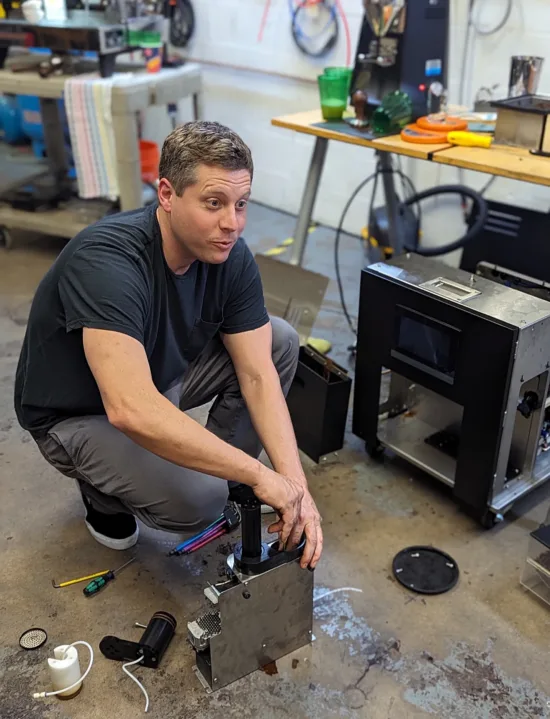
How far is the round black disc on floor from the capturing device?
5.36ft

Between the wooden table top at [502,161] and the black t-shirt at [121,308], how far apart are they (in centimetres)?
71

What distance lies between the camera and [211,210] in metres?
1.29

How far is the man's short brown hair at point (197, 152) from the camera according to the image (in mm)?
1255

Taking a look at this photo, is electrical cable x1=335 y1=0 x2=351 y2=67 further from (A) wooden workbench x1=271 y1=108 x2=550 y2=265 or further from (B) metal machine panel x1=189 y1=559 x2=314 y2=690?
(B) metal machine panel x1=189 y1=559 x2=314 y2=690

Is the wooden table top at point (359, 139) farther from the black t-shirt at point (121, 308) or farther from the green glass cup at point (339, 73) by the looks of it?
the black t-shirt at point (121, 308)

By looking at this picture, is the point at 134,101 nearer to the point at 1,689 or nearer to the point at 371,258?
the point at 371,258

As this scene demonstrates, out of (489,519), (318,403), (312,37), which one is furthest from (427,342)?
(312,37)

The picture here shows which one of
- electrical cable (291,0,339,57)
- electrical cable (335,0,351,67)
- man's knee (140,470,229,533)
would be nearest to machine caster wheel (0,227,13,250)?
electrical cable (291,0,339,57)

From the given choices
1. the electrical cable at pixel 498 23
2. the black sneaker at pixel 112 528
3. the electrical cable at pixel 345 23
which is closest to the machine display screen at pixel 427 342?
the black sneaker at pixel 112 528

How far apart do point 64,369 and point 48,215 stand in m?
2.11

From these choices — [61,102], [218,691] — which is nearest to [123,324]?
[218,691]

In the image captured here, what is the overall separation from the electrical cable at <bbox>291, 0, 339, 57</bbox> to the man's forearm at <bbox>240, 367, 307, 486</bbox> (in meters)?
2.28

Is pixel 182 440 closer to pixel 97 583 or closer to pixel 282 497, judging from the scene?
pixel 282 497

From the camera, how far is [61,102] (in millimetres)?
3607
